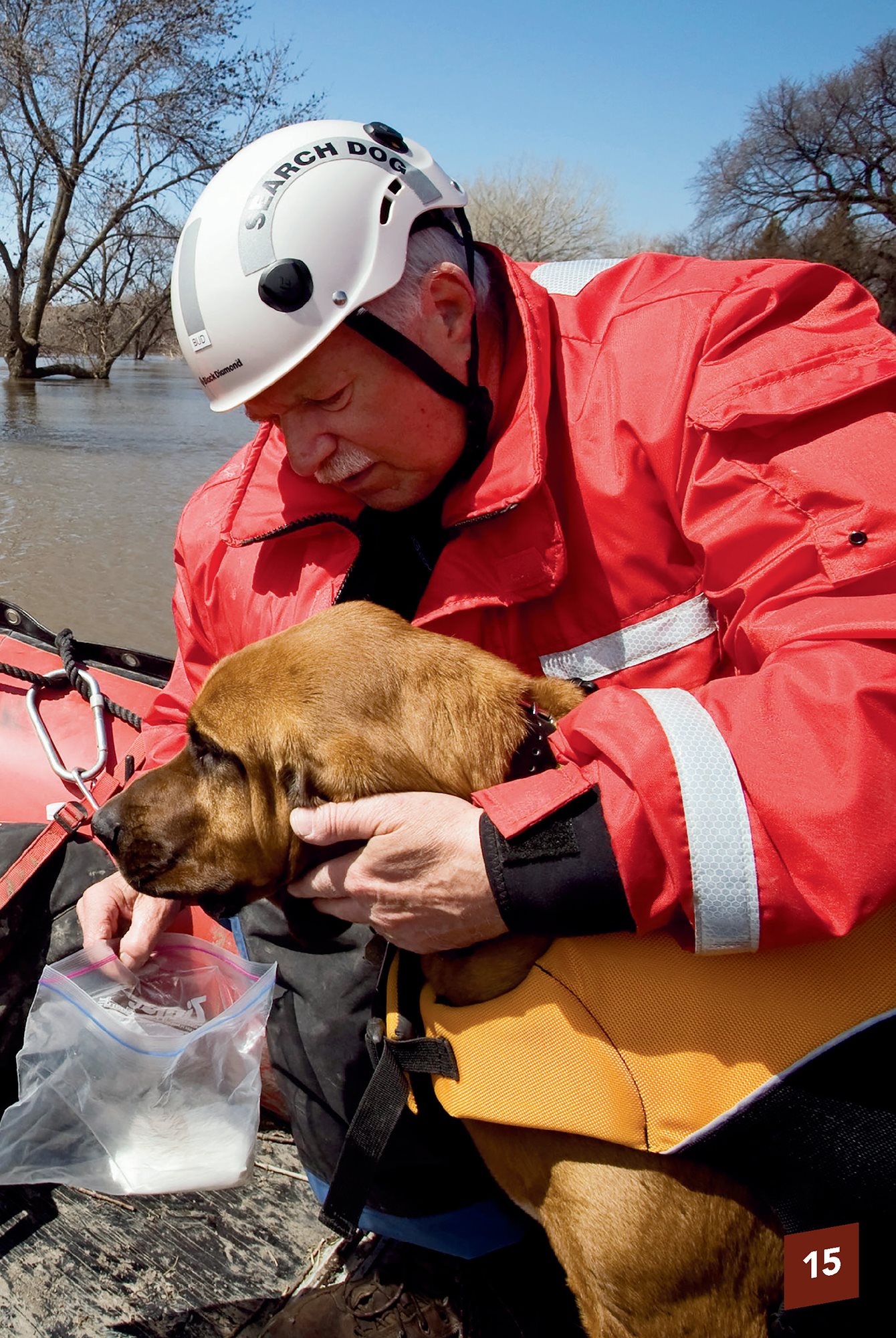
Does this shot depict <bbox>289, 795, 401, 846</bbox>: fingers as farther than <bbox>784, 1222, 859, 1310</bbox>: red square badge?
Yes

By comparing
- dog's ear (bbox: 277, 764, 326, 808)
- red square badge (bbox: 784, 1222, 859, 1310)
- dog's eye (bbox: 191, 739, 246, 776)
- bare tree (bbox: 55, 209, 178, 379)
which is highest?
bare tree (bbox: 55, 209, 178, 379)

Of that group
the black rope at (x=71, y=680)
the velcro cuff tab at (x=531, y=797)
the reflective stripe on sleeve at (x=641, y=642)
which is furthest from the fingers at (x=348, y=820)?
the black rope at (x=71, y=680)

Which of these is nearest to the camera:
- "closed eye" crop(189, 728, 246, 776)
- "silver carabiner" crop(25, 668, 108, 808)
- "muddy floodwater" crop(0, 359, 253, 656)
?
"closed eye" crop(189, 728, 246, 776)

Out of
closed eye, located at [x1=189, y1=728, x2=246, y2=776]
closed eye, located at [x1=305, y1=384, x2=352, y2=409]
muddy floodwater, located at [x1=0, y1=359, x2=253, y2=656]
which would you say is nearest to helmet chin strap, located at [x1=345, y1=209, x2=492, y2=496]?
closed eye, located at [x1=305, y1=384, x2=352, y2=409]

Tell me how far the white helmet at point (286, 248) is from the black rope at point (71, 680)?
1.28m

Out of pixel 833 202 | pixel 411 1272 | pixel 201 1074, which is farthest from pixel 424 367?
pixel 833 202

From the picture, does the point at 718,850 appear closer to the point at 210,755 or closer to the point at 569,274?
the point at 210,755

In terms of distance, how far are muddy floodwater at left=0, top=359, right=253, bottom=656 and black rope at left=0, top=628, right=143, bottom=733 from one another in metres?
3.42

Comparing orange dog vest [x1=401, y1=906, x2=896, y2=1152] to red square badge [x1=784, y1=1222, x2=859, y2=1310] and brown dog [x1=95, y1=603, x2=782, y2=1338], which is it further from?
red square badge [x1=784, y1=1222, x2=859, y2=1310]

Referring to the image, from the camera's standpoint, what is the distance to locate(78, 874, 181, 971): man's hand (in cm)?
257

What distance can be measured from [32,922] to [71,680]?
2.99ft

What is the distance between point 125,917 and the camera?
9.05 ft

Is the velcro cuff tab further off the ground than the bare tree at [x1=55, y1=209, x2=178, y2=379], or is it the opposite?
the bare tree at [x1=55, y1=209, x2=178, y2=379]

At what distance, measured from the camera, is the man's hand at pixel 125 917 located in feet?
8.45
